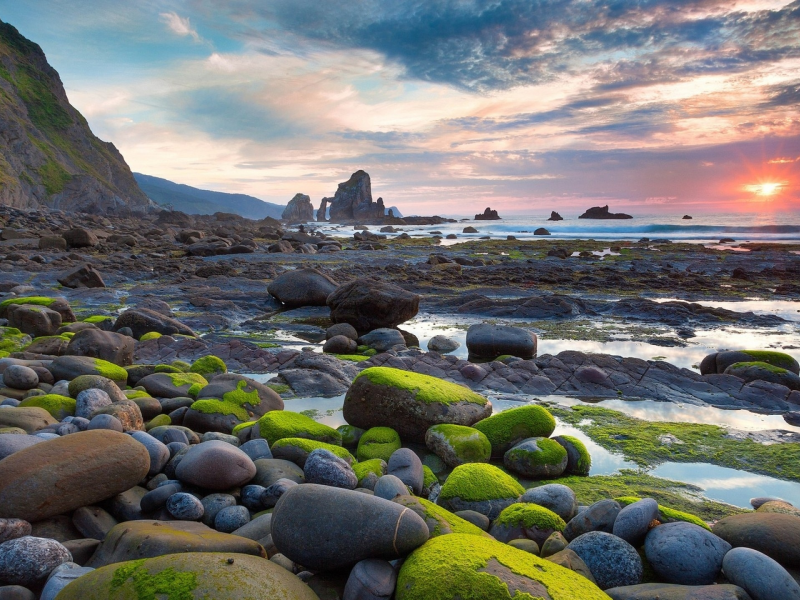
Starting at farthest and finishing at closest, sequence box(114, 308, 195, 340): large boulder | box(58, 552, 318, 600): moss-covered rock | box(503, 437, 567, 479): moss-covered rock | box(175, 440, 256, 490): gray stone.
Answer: box(114, 308, 195, 340): large boulder → box(503, 437, 567, 479): moss-covered rock → box(175, 440, 256, 490): gray stone → box(58, 552, 318, 600): moss-covered rock

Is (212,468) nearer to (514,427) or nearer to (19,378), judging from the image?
(514,427)

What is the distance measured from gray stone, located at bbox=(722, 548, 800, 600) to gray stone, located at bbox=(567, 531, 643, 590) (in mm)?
550

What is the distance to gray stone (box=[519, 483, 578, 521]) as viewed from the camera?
4.52m

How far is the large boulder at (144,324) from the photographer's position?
11.2 metres

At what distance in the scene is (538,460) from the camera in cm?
566

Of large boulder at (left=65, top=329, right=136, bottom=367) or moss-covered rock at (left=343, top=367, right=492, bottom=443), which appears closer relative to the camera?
moss-covered rock at (left=343, top=367, right=492, bottom=443)

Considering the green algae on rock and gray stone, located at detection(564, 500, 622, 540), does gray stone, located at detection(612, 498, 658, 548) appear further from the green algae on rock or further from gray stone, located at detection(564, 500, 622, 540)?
the green algae on rock

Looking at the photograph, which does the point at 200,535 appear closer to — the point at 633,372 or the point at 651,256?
the point at 633,372

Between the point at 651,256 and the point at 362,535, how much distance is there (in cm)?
3445

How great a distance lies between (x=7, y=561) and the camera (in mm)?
2799

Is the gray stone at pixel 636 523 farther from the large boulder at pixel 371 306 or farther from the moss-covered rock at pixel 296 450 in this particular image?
the large boulder at pixel 371 306

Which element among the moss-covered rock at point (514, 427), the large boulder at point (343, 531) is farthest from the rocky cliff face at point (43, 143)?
the large boulder at point (343, 531)

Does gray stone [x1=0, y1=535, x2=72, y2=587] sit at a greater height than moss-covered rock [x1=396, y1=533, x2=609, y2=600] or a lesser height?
greater

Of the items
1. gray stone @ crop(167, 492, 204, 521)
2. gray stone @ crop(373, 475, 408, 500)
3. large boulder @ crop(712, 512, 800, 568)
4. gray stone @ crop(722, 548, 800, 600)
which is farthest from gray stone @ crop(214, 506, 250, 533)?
large boulder @ crop(712, 512, 800, 568)
